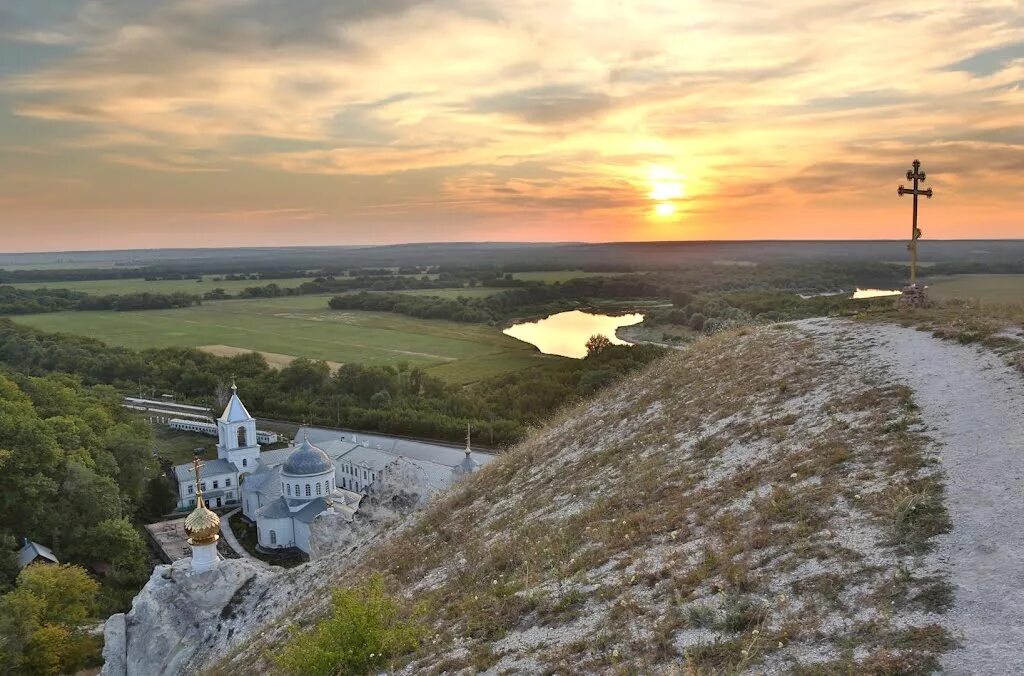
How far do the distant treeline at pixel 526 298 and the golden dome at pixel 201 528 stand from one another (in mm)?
64012

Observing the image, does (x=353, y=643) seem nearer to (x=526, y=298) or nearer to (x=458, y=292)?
(x=526, y=298)

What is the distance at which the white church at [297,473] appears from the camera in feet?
119

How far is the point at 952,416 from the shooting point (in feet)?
29.7

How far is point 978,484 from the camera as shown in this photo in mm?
7207

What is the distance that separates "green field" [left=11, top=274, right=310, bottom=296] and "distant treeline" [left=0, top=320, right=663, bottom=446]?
6262 cm

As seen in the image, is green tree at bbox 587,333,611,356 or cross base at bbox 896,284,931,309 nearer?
cross base at bbox 896,284,931,309

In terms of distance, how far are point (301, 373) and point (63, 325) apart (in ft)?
184

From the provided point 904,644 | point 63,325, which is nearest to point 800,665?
point 904,644

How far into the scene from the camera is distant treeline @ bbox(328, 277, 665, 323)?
271ft

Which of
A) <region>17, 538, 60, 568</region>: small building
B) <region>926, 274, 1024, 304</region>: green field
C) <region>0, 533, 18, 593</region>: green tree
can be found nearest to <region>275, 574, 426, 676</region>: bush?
<region>926, 274, 1024, 304</region>: green field

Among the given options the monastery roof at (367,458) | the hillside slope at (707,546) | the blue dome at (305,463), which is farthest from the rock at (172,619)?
the monastery roof at (367,458)

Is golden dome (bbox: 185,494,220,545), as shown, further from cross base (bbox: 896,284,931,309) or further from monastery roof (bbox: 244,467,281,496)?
monastery roof (bbox: 244,467,281,496)

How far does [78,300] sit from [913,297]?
5653 inches

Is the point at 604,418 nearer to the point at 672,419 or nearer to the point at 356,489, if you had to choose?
the point at 672,419
